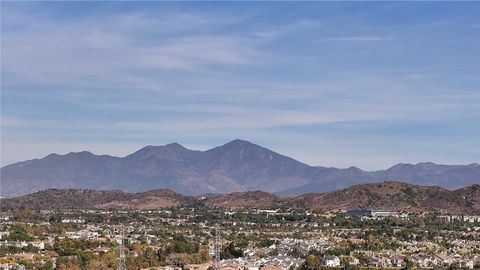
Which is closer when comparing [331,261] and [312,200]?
[331,261]

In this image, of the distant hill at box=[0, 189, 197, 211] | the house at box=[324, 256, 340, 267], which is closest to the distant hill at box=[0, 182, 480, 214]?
the distant hill at box=[0, 189, 197, 211]

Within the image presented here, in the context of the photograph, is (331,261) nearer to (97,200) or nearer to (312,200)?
(312,200)

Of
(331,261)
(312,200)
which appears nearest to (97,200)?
(312,200)

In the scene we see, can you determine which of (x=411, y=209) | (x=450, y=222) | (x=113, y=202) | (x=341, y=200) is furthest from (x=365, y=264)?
(x=113, y=202)

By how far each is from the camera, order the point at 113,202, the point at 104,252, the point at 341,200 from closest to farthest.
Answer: the point at 104,252, the point at 341,200, the point at 113,202

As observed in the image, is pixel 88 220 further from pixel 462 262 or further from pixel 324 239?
pixel 462 262

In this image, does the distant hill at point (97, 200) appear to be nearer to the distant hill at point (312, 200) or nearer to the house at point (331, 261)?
the distant hill at point (312, 200)
